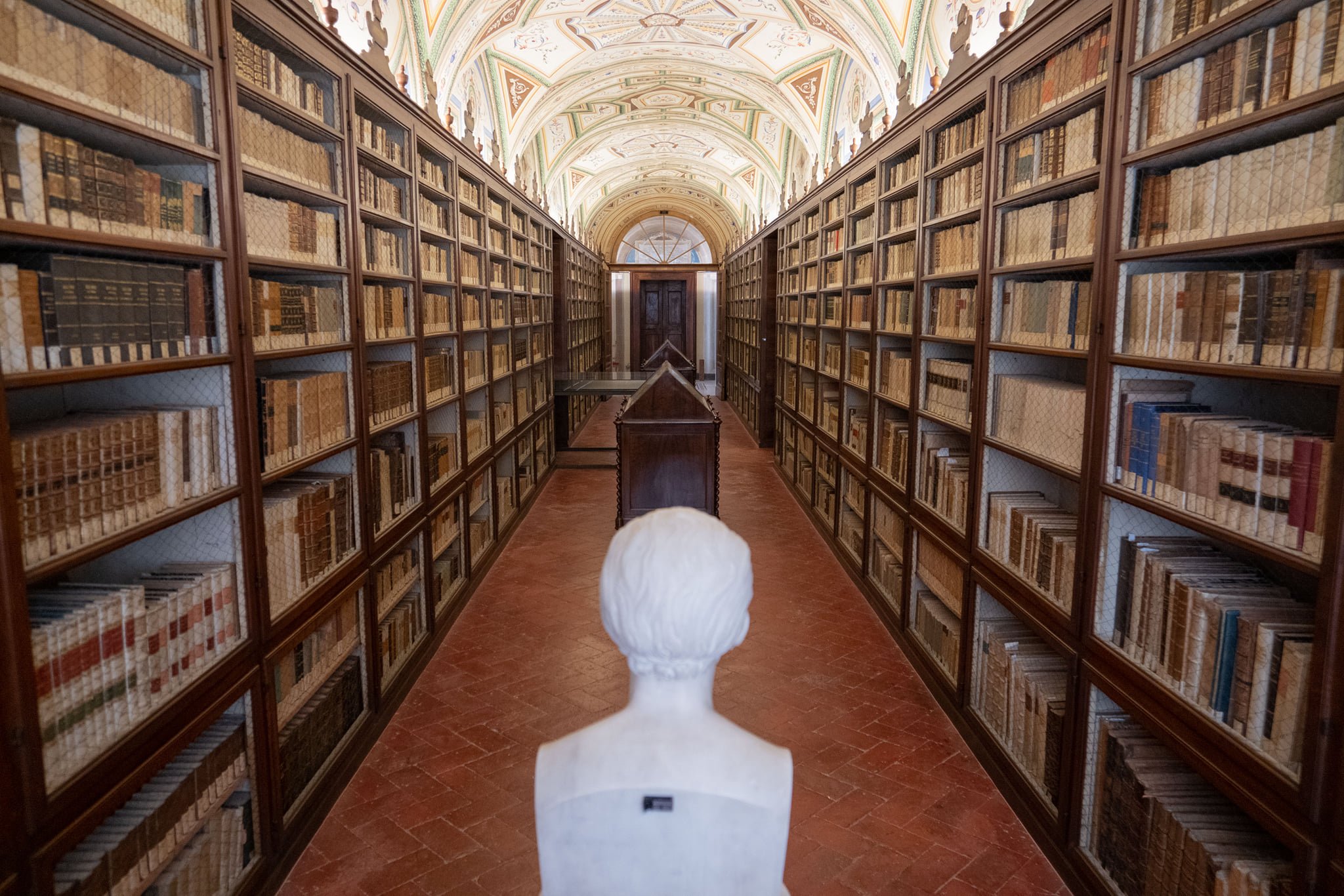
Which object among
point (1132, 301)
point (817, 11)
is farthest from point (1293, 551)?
point (817, 11)

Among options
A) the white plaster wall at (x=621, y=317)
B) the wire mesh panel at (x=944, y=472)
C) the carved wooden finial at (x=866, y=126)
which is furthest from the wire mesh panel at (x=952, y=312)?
the white plaster wall at (x=621, y=317)

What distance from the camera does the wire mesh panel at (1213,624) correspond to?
1854 mm

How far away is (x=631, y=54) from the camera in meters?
8.61

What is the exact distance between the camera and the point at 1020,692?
3.17 m

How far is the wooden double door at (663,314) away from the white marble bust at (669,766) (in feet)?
66.7

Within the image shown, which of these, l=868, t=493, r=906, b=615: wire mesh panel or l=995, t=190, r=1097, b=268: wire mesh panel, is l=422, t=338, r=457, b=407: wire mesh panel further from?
l=995, t=190, r=1097, b=268: wire mesh panel

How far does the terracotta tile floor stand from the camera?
2.76 m

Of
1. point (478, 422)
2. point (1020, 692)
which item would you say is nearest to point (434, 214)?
point (478, 422)

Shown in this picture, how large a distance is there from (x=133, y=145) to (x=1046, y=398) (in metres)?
2.99

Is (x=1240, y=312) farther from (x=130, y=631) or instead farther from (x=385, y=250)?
(x=385, y=250)

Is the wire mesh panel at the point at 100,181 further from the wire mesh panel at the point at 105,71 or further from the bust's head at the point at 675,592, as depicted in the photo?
the bust's head at the point at 675,592

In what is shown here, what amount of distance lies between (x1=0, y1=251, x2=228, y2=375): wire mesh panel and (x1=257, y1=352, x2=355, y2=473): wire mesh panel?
379 mm

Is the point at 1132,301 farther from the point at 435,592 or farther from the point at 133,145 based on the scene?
the point at 435,592

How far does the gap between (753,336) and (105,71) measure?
10581mm
